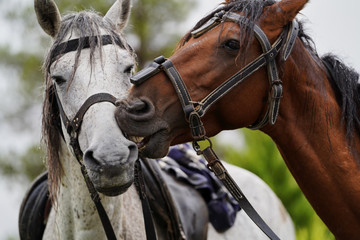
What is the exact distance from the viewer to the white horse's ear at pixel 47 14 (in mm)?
3072

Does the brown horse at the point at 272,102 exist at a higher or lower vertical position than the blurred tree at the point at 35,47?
lower

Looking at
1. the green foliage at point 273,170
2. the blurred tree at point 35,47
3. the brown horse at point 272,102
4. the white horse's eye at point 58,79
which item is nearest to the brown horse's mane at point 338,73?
the brown horse at point 272,102

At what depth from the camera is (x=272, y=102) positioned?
2471 millimetres

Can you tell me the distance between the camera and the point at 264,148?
7.20 metres

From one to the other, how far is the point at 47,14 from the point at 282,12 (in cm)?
146

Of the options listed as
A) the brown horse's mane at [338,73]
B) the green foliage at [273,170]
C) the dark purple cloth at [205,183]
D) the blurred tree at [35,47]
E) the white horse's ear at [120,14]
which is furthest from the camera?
the blurred tree at [35,47]

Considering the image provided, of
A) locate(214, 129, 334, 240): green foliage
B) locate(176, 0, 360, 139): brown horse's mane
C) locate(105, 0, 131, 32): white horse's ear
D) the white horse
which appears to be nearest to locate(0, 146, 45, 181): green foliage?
Result: locate(214, 129, 334, 240): green foliage

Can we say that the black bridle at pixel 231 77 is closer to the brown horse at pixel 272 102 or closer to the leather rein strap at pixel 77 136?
the brown horse at pixel 272 102

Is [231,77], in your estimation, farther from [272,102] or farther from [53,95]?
[53,95]

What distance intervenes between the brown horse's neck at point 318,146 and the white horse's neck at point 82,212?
1.04 m

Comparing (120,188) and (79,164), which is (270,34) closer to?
(120,188)

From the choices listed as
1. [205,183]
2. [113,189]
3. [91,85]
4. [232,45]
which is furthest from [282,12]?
[205,183]

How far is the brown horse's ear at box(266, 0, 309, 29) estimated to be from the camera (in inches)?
96.3

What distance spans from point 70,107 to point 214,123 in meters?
0.81
